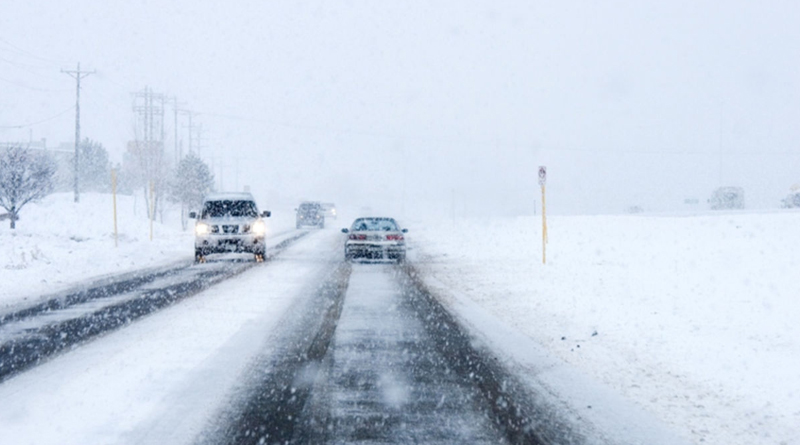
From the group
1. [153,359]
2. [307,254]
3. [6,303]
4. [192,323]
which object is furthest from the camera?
[307,254]

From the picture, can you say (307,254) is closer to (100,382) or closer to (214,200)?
(214,200)

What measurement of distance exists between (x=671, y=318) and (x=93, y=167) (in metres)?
103

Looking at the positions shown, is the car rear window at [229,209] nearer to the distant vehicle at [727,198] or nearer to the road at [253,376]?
the road at [253,376]

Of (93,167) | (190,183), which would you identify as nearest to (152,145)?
(190,183)

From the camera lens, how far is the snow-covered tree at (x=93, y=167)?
10075cm

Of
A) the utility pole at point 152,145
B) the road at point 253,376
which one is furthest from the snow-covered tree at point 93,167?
the road at point 253,376

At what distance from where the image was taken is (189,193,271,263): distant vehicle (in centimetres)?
2303

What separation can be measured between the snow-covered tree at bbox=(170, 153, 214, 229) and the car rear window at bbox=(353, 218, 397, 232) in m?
30.3

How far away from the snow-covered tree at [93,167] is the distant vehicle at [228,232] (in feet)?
276

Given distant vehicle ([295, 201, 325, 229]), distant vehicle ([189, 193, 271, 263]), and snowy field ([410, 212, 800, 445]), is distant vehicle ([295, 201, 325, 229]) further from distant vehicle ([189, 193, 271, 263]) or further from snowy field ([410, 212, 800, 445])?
distant vehicle ([189, 193, 271, 263])

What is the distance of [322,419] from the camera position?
5.80m

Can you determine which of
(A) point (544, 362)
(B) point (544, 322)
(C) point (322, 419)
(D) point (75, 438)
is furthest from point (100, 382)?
(B) point (544, 322)

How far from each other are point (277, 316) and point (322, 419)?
590 cm

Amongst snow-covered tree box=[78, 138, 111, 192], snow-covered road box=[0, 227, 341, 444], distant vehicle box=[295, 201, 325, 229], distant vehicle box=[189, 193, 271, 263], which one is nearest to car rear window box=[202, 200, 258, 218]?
distant vehicle box=[189, 193, 271, 263]
